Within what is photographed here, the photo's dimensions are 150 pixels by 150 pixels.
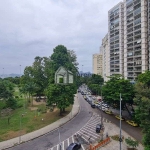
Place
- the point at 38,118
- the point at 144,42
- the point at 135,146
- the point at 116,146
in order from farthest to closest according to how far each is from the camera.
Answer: the point at 144,42 < the point at 38,118 < the point at 116,146 < the point at 135,146

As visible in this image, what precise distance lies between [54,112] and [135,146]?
22444mm

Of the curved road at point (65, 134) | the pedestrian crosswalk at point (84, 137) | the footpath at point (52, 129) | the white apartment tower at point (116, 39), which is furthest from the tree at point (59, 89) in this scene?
the white apartment tower at point (116, 39)

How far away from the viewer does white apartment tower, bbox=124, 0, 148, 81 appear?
46281 millimetres

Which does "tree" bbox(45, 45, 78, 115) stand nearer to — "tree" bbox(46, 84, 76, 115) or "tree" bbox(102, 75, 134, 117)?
"tree" bbox(46, 84, 76, 115)

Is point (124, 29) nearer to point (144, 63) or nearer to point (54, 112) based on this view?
point (144, 63)

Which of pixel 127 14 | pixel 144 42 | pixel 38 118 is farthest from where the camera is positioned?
pixel 127 14

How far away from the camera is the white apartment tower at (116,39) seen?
5884cm

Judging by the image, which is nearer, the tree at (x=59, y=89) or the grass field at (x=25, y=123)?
the grass field at (x=25, y=123)

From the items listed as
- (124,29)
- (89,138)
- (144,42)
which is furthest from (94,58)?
(89,138)

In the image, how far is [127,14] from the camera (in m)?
53.0

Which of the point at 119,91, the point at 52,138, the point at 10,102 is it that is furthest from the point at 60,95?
the point at 10,102

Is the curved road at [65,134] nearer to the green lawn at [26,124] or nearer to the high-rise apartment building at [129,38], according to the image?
the green lawn at [26,124]

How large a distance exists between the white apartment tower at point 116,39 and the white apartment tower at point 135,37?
4.71 metres

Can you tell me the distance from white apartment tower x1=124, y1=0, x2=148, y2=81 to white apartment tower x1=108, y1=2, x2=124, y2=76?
471 centimetres
